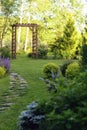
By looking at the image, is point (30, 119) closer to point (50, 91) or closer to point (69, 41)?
point (50, 91)

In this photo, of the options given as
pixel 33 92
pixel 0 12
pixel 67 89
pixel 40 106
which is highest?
pixel 0 12

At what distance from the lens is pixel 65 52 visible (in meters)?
25.2

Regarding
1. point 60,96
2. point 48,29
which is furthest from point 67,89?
point 48,29

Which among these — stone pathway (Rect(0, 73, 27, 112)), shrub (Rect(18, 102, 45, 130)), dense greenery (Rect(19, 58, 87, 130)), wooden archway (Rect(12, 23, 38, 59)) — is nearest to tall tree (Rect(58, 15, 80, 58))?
wooden archway (Rect(12, 23, 38, 59))

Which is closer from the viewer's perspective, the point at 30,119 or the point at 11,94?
the point at 30,119

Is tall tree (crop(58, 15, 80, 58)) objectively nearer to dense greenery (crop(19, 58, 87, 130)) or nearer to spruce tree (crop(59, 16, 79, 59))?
spruce tree (crop(59, 16, 79, 59))

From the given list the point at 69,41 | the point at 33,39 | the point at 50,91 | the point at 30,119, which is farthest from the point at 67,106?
the point at 33,39

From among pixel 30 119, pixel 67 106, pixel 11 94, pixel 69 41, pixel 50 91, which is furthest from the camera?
pixel 69 41

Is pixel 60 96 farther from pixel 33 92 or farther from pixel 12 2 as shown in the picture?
pixel 12 2

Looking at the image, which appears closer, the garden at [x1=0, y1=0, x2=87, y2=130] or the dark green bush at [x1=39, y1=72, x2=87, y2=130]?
the dark green bush at [x1=39, y1=72, x2=87, y2=130]

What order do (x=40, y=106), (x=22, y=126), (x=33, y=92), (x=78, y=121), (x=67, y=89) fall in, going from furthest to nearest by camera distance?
(x=33, y=92) < (x=22, y=126) < (x=40, y=106) < (x=67, y=89) < (x=78, y=121)

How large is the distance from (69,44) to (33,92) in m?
16.3

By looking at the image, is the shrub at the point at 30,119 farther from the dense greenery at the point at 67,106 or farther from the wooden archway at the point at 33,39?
the wooden archway at the point at 33,39

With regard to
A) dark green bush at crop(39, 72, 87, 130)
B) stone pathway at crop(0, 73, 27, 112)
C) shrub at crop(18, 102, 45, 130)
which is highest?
dark green bush at crop(39, 72, 87, 130)
